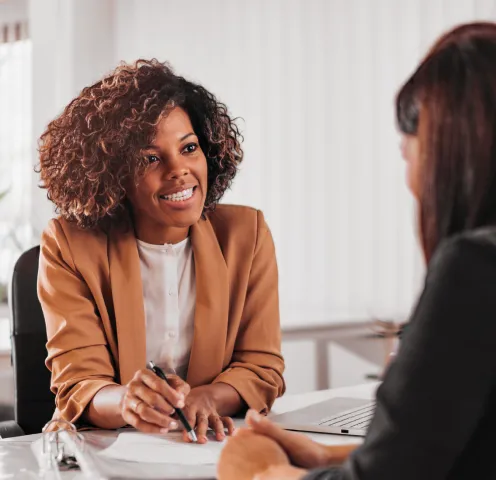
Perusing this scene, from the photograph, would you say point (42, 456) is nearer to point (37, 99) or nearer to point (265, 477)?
point (265, 477)

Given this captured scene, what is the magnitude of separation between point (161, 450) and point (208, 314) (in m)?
0.52

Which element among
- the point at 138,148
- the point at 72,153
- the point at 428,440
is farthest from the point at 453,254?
the point at 72,153

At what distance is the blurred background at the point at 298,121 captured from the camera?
3707mm

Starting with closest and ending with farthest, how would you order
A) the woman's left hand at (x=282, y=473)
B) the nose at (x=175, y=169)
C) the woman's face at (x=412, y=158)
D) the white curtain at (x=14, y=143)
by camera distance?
1. the woman's face at (x=412, y=158)
2. the woman's left hand at (x=282, y=473)
3. the nose at (x=175, y=169)
4. the white curtain at (x=14, y=143)

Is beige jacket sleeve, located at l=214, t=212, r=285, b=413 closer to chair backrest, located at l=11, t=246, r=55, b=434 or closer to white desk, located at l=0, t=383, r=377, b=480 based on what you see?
white desk, located at l=0, t=383, r=377, b=480

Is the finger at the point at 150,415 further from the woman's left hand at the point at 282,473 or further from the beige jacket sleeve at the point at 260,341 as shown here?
the woman's left hand at the point at 282,473

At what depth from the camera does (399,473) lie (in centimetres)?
72

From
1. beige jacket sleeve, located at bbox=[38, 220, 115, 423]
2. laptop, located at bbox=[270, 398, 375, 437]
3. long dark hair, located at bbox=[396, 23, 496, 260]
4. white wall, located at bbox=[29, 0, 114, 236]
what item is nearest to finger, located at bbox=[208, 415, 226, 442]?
laptop, located at bbox=[270, 398, 375, 437]

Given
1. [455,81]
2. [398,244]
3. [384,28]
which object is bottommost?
[398,244]

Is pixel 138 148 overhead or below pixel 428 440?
overhead

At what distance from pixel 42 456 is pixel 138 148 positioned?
71 centimetres

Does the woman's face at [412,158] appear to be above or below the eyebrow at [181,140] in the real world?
above

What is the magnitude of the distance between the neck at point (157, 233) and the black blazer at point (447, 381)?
1166mm

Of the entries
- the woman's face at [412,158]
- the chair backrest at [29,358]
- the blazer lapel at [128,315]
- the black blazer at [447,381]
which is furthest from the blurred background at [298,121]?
the black blazer at [447,381]
